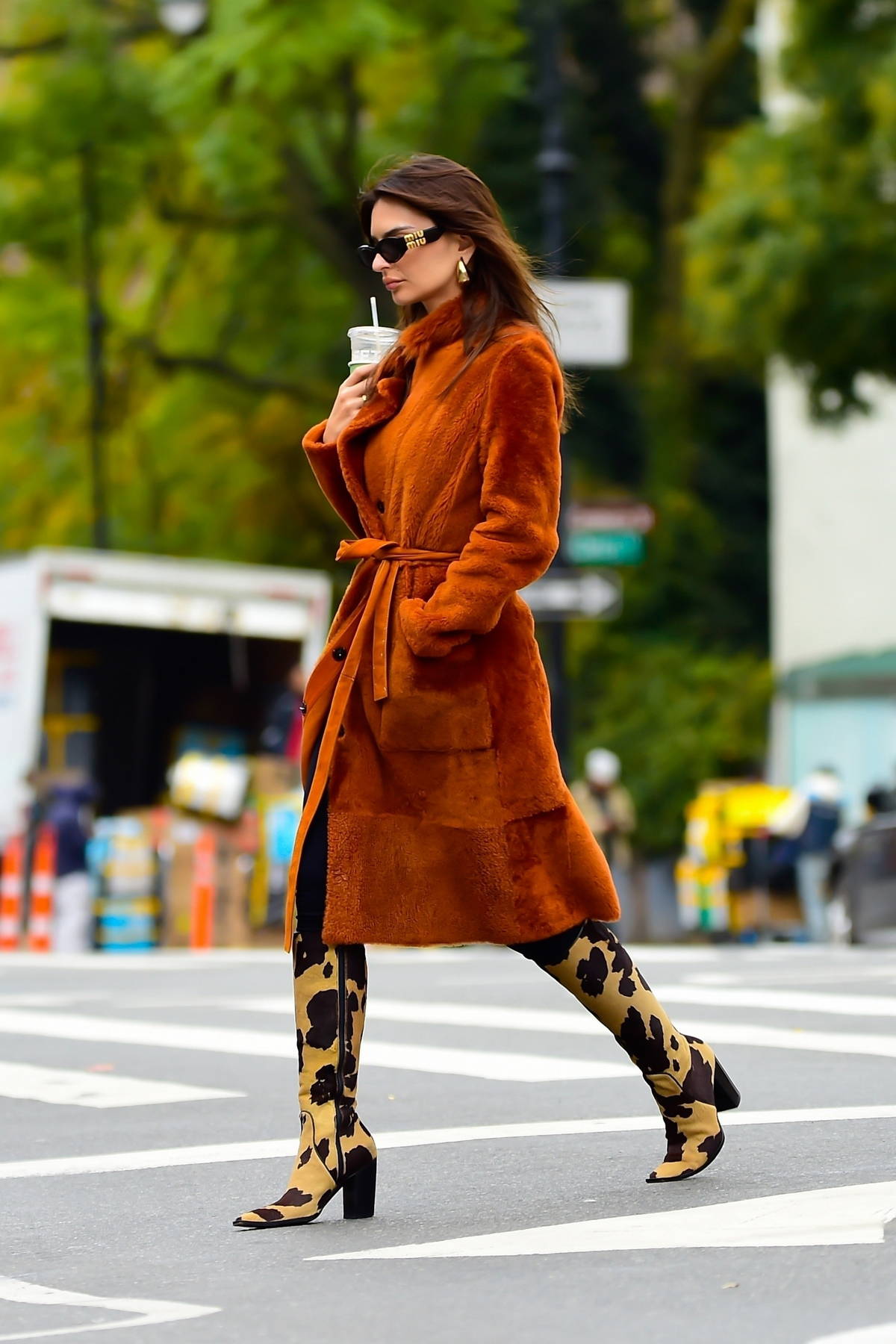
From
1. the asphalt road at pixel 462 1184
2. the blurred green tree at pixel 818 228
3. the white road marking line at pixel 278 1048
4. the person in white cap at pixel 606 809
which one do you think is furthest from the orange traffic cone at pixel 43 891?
the asphalt road at pixel 462 1184

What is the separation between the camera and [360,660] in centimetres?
480

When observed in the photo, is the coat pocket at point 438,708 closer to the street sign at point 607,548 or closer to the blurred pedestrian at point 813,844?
the street sign at point 607,548

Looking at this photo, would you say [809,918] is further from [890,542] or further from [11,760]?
[890,542]

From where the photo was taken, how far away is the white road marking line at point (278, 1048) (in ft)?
23.3

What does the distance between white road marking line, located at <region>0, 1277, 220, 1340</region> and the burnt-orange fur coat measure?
0.85 m

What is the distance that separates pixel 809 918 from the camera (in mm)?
20016

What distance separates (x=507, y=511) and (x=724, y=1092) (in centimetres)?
130

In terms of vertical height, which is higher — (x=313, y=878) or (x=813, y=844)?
(x=813, y=844)

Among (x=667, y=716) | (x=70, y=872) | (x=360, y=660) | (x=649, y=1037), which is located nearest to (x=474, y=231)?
(x=360, y=660)

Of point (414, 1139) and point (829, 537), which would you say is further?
point (829, 537)

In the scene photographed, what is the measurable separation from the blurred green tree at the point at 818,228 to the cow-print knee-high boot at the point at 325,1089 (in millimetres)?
14998

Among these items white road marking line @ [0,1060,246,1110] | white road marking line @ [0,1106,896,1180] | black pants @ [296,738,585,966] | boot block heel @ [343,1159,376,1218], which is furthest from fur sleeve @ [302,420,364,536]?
white road marking line @ [0,1060,246,1110]

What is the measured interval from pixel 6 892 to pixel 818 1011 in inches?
438

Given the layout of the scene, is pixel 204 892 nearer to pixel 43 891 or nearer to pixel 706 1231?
pixel 43 891
